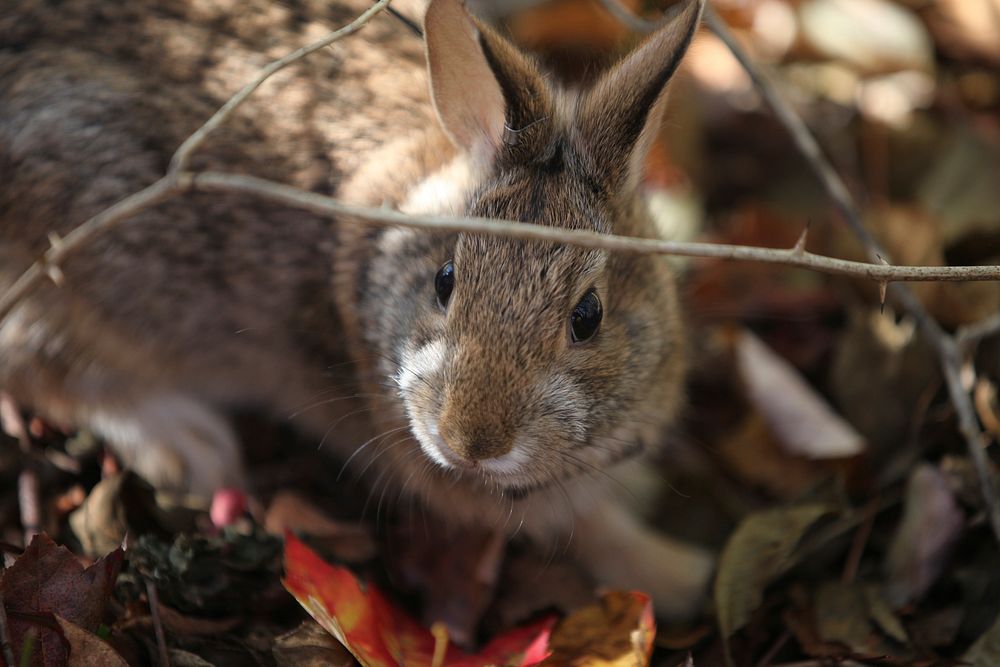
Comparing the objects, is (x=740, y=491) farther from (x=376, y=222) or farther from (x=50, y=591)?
(x=50, y=591)

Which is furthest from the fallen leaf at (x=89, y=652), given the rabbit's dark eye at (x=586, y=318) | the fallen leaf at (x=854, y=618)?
the fallen leaf at (x=854, y=618)

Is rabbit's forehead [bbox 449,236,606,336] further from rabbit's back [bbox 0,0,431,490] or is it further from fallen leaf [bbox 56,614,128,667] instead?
fallen leaf [bbox 56,614,128,667]

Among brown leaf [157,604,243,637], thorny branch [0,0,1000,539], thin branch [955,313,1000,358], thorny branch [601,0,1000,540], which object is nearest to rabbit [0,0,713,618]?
thorny branch [0,0,1000,539]

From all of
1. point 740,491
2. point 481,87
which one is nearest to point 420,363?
point 481,87

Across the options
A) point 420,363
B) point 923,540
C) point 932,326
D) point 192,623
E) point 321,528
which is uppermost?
point 420,363

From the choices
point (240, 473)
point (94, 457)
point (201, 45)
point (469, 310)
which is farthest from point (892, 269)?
point (94, 457)
